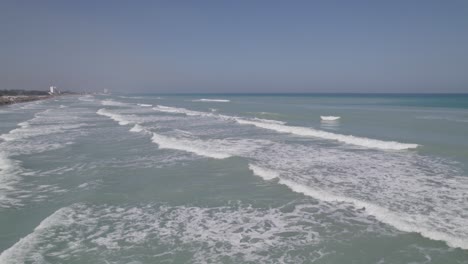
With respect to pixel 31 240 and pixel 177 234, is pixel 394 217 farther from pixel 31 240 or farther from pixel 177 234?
pixel 31 240

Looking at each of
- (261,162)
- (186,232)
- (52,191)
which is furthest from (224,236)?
(261,162)

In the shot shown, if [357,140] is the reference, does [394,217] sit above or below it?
below

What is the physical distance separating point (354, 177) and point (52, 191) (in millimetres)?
9036

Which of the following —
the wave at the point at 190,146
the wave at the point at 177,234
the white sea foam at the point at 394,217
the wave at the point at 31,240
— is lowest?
the wave at the point at 177,234

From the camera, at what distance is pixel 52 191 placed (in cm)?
1025

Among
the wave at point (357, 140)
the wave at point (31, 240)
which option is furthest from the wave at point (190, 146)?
the wave at point (31, 240)

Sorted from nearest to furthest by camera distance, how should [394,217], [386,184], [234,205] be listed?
1. [394,217]
2. [234,205]
3. [386,184]

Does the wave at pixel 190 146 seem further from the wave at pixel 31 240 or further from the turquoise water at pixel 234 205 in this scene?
the wave at pixel 31 240

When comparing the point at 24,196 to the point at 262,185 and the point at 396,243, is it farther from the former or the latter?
the point at 396,243

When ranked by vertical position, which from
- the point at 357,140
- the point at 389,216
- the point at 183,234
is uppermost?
the point at 357,140

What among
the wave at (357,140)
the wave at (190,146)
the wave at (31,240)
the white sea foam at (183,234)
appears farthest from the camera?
the wave at (357,140)

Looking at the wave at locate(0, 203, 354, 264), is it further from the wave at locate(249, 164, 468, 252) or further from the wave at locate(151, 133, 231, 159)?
the wave at locate(151, 133, 231, 159)

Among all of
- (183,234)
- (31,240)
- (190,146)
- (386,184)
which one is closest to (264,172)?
(386,184)

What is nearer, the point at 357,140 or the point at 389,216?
the point at 389,216
